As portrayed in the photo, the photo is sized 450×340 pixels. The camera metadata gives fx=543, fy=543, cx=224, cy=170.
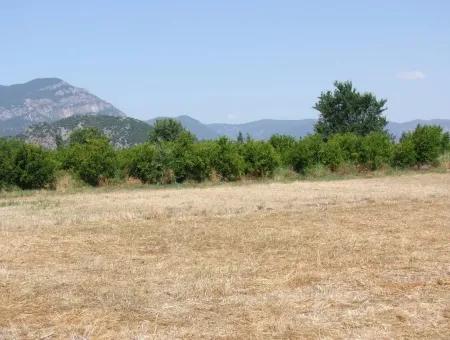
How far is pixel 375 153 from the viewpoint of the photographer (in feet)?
78.0

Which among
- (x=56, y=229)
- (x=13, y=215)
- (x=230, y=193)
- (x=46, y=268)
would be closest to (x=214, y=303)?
(x=46, y=268)

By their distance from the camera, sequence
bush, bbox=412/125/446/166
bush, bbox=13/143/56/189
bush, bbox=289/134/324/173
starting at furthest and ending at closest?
bush, bbox=412/125/446/166 → bush, bbox=289/134/324/173 → bush, bbox=13/143/56/189

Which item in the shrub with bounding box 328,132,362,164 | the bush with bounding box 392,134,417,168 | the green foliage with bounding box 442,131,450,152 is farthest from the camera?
the green foliage with bounding box 442,131,450,152

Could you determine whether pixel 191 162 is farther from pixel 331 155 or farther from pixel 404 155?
pixel 404 155

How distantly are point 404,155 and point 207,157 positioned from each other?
9.25 metres

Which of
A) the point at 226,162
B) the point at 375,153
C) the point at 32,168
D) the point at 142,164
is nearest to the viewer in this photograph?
the point at 32,168

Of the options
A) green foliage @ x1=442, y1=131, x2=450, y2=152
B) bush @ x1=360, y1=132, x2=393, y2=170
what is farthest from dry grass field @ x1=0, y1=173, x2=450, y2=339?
green foliage @ x1=442, y1=131, x2=450, y2=152

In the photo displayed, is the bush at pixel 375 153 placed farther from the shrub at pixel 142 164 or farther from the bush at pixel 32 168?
the bush at pixel 32 168

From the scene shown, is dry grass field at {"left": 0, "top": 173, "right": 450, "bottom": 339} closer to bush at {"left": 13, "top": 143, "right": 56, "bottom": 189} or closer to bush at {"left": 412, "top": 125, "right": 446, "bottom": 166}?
bush at {"left": 13, "top": 143, "right": 56, "bottom": 189}

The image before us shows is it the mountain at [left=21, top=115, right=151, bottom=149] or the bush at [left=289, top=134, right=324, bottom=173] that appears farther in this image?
the mountain at [left=21, top=115, right=151, bottom=149]

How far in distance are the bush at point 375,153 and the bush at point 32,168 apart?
42.7 ft

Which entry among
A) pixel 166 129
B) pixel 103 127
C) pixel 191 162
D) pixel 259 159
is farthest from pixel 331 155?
pixel 103 127

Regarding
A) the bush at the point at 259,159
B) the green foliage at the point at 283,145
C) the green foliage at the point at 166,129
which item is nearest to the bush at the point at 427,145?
the green foliage at the point at 283,145

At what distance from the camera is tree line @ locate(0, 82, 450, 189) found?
61.9ft
